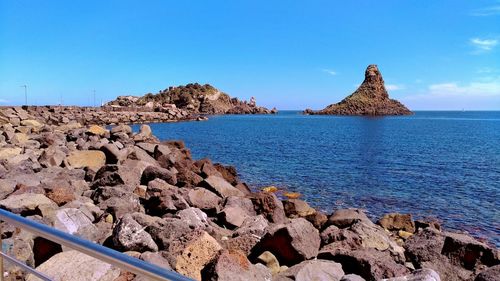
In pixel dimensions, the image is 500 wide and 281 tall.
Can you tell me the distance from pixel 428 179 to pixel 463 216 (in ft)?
27.1

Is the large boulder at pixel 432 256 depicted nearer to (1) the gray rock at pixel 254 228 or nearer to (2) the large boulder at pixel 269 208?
(1) the gray rock at pixel 254 228

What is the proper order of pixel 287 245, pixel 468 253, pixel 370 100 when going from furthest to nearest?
pixel 370 100 < pixel 468 253 < pixel 287 245

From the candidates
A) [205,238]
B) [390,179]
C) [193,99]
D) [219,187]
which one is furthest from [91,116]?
[193,99]

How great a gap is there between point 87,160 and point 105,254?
1485 centimetres

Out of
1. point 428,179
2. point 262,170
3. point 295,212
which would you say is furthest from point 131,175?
point 428,179

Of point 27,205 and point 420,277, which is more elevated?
point 27,205

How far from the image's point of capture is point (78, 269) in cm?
567

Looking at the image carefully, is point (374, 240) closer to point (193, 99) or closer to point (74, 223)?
point (74, 223)

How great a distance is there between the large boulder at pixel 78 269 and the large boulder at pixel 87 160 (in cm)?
970

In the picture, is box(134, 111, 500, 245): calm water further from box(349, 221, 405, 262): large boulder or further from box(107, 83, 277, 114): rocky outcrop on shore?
box(107, 83, 277, 114): rocky outcrop on shore

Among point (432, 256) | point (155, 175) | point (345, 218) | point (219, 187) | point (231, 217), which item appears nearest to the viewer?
point (432, 256)

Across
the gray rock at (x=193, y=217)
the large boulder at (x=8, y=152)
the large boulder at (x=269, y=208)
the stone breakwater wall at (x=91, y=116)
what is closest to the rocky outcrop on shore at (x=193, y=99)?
the stone breakwater wall at (x=91, y=116)

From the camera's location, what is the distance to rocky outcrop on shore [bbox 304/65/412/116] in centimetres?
17488

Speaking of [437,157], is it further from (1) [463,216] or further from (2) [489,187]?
(1) [463,216]
